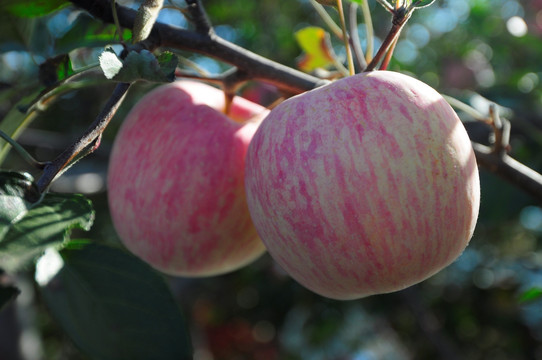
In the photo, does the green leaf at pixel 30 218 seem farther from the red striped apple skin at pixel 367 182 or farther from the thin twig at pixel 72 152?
the red striped apple skin at pixel 367 182

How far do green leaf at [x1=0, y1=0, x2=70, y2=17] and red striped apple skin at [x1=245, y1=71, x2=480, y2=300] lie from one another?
0.33 meters

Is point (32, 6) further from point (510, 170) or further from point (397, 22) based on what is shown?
point (510, 170)

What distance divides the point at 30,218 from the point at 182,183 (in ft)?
1.01

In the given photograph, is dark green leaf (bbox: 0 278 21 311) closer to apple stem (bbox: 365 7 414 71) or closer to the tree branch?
apple stem (bbox: 365 7 414 71)

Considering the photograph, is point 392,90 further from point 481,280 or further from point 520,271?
point 481,280

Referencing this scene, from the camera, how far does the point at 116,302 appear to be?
0.52 metres

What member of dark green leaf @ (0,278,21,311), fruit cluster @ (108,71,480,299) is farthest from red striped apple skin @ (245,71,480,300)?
dark green leaf @ (0,278,21,311)

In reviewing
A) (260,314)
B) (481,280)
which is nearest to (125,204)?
(260,314)

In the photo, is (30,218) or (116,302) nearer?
(30,218)

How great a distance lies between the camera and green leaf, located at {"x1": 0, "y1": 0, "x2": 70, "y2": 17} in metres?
0.65

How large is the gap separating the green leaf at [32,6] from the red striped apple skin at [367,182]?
33 cm

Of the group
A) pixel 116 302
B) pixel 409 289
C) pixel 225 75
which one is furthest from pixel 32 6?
pixel 409 289

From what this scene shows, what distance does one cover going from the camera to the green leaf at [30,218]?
378mm

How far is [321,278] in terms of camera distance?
0.58 metres
